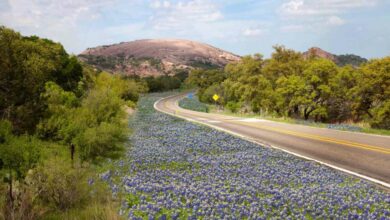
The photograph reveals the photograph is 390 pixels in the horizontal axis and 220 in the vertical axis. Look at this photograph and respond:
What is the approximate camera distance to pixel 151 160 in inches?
583

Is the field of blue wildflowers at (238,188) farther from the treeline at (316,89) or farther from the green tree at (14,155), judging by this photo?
the treeline at (316,89)

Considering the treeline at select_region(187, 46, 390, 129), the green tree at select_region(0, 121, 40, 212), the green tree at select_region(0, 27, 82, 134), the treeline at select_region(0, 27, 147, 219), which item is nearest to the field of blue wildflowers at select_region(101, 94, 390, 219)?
the treeline at select_region(0, 27, 147, 219)

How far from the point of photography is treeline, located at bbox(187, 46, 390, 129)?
38.3m

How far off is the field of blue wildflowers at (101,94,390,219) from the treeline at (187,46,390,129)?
2573cm

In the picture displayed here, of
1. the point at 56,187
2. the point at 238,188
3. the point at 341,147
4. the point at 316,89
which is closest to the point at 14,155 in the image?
the point at 56,187

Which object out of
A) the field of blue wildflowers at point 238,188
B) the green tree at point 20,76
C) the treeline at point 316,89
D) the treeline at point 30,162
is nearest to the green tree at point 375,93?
the treeline at point 316,89

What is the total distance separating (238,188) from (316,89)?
3840 cm

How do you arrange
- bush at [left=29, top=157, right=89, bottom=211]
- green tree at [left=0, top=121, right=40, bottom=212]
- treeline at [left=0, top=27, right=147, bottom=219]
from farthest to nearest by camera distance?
green tree at [left=0, top=121, right=40, bottom=212]
bush at [left=29, top=157, right=89, bottom=211]
treeline at [left=0, top=27, right=147, bottom=219]

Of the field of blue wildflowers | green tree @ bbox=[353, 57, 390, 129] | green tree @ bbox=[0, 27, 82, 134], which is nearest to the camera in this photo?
the field of blue wildflowers

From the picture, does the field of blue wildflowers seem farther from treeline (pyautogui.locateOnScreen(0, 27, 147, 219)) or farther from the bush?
the bush

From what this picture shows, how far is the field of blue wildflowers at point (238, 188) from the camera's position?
8117 millimetres

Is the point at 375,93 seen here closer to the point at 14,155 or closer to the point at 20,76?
the point at 20,76

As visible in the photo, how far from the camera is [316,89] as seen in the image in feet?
152

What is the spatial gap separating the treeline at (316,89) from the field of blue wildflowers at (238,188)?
84.4 feet
